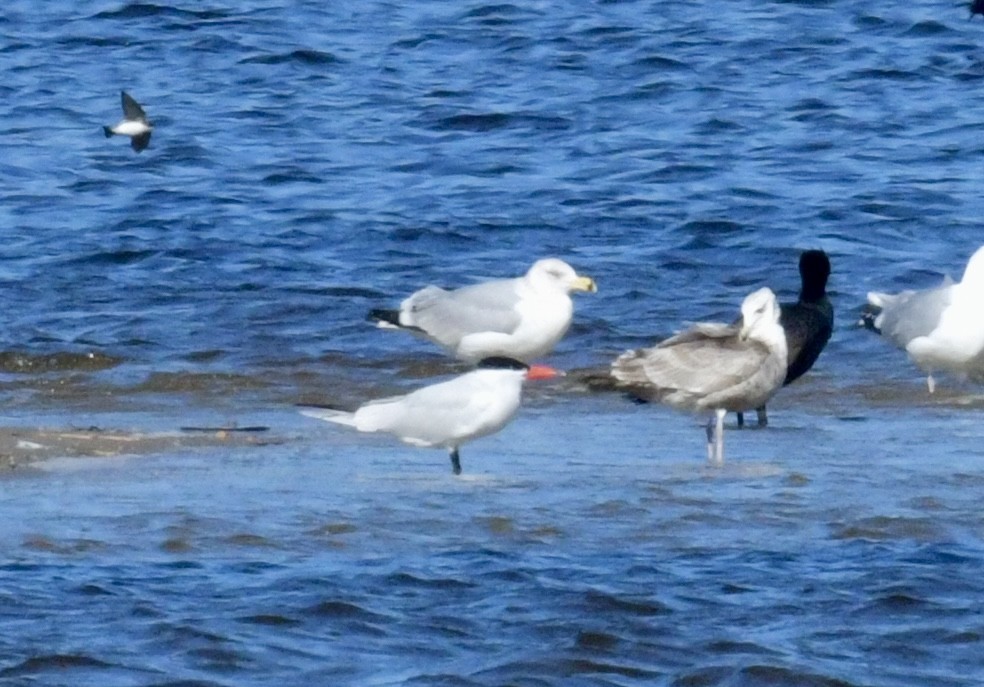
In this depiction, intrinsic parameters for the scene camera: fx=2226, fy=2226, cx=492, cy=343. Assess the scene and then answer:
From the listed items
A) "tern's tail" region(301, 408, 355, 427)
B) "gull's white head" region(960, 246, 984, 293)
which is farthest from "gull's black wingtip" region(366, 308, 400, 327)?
"gull's white head" region(960, 246, 984, 293)

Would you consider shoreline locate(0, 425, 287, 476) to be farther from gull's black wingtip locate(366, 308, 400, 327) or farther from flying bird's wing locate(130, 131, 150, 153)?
flying bird's wing locate(130, 131, 150, 153)

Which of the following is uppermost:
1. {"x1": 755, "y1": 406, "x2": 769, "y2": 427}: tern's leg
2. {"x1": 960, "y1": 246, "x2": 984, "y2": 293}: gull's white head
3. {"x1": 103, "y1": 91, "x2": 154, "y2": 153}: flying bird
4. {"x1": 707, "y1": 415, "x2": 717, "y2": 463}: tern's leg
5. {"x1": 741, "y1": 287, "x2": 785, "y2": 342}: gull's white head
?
{"x1": 103, "y1": 91, "x2": 154, "y2": 153}: flying bird

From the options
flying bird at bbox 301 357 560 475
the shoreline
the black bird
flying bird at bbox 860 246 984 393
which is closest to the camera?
the shoreline

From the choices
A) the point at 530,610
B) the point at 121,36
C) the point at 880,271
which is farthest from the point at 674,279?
the point at 121,36

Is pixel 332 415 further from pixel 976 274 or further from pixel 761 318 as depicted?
pixel 976 274

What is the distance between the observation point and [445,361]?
1164 cm

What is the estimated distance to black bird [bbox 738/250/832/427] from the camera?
32.8ft

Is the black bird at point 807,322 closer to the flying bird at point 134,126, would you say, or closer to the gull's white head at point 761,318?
the gull's white head at point 761,318

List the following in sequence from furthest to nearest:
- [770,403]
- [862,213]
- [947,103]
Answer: [947,103]
[862,213]
[770,403]

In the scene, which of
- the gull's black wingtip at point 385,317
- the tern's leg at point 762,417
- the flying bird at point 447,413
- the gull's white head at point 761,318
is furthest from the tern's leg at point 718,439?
the gull's black wingtip at point 385,317

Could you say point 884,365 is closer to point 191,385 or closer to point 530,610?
point 191,385

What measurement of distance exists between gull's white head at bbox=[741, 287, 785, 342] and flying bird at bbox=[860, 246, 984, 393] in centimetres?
127

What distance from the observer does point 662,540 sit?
6824 millimetres

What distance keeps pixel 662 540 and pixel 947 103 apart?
11.7 meters
